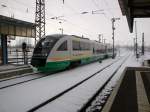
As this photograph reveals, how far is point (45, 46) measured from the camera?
589 inches

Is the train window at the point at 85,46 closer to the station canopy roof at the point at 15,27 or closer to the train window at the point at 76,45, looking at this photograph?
the train window at the point at 76,45

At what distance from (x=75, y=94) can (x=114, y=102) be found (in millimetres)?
2269

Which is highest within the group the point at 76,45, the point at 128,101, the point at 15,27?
the point at 15,27

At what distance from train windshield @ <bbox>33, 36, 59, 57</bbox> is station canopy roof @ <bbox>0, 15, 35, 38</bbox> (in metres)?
4.43

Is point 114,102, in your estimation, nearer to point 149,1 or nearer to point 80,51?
point 149,1

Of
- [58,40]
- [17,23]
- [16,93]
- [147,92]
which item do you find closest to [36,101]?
[16,93]

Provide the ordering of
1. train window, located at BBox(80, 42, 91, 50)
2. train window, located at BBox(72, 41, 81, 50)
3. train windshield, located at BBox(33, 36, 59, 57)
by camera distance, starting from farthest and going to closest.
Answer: train window, located at BBox(80, 42, 91, 50)
train window, located at BBox(72, 41, 81, 50)
train windshield, located at BBox(33, 36, 59, 57)

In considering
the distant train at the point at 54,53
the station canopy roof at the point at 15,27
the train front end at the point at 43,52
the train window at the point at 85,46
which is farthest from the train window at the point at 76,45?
the station canopy roof at the point at 15,27

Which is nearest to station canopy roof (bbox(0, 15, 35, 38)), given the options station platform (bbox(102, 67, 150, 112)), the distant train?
the distant train

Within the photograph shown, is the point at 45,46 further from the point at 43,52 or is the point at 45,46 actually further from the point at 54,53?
the point at 54,53

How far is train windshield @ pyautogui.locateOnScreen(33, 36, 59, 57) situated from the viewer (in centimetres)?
1448

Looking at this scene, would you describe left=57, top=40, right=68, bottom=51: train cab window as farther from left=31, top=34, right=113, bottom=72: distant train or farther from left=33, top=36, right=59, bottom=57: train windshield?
left=33, top=36, right=59, bottom=57: train windshield

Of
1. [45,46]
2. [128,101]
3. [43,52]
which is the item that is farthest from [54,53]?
[128,101]

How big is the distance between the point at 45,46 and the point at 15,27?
6.06 meters
